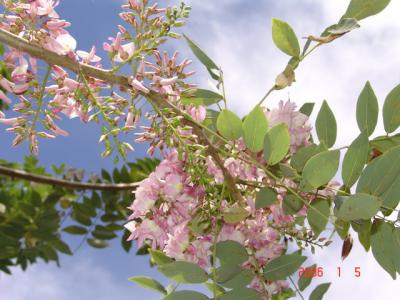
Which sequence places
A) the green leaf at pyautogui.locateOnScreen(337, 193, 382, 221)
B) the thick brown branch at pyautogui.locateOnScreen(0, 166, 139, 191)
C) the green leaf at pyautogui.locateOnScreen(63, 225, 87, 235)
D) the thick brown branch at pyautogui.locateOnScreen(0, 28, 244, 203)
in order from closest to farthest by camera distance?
the green leaf at pyautogui.locateOnScreen(337, 193, 382, 221), the thick brown branch at pyautogui.locateOnScreen(0, 28, 244, 203), the thick brown branch at pyautogui.locateOnScreen(0, 166, 139, 191), the green leaf at pyautogui.locateOnScreen(63, 225, 87, 235)

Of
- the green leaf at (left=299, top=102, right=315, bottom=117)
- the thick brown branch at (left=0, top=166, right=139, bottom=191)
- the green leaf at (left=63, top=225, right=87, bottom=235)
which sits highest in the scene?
the thick brown branch at (left=0, top=166, right=139, bottom=191)

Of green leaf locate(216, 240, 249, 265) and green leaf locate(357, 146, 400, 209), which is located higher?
green leaf locate(357, 146, 400, 209)

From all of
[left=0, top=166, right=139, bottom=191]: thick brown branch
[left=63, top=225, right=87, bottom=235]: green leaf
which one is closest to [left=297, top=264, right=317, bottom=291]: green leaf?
[left=0, top=166, right=139, bottom=191]: thick brown branch

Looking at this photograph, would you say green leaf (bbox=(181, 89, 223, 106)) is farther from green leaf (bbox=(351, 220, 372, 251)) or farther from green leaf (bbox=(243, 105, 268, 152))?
green leaf (bbox=(351, 220, 372, 251))

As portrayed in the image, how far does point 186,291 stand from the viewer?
32.4 inches

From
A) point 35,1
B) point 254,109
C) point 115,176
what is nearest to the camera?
point 254,109

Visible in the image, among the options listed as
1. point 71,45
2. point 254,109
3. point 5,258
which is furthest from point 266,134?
point 5,258

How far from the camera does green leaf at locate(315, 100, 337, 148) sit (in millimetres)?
864

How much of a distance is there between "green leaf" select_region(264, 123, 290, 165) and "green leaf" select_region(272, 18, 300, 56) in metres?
0.14

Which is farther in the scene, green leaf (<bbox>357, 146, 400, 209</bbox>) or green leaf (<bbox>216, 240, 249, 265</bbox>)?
green leaf (<bbox>216, 240, 249, 265</bbox>)

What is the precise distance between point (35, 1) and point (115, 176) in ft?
5.35

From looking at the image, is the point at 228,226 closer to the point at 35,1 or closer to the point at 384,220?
the point at 384,220

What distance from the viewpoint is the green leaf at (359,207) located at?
2.35ft

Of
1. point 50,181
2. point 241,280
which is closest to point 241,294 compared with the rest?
point 241,280
